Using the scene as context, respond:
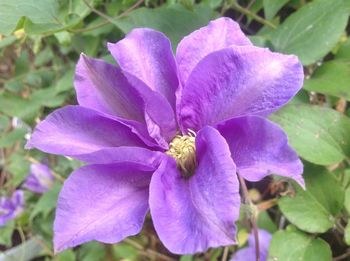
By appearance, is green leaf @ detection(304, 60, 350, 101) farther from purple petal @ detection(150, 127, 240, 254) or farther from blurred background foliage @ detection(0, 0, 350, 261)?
purple petal @ detection(150, 127, 240, 254)

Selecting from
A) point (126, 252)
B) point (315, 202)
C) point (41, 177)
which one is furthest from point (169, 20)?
point (41, 177)

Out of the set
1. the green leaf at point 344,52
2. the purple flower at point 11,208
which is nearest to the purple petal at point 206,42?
the green leaf at point 344,52

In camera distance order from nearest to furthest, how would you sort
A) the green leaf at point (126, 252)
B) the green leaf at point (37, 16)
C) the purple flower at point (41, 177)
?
1. the green leaf at point (37, 16)
2. the green leaf at point (126, 252)
3. the purple flower at point (41, 177)

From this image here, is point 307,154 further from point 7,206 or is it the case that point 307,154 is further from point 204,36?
point 7,206

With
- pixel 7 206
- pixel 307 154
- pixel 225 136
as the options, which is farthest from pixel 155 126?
pixel 7 206

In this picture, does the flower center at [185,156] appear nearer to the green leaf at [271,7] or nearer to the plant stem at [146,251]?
the green leaf at [271,7]

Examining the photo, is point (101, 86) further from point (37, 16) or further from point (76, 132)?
point (37, 16)

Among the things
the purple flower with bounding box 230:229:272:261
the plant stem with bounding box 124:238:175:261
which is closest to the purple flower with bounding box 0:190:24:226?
the plant stem with bounding box 124:238:175:261
